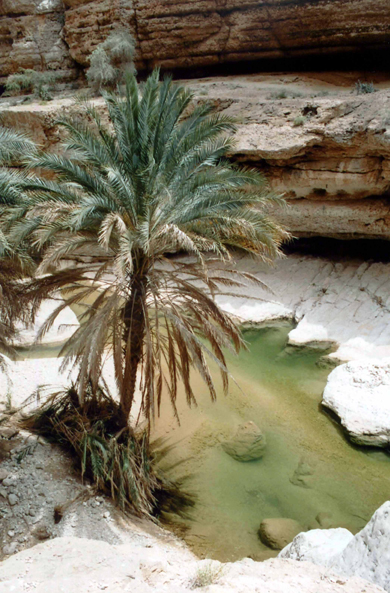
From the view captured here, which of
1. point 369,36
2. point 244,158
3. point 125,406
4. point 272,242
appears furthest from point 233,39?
point 125,406

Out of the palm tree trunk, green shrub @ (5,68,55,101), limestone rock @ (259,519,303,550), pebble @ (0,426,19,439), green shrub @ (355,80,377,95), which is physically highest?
green shrub @ (5,68,55,101)

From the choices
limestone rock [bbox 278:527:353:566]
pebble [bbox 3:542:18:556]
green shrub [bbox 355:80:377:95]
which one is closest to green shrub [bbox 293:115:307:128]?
green shrub [bbox 355:80:377:95]

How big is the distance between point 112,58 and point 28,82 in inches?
178

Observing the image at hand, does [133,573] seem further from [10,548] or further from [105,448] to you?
[105,448]

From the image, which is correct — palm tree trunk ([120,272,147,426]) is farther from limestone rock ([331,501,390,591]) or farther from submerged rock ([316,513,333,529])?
limestone rock ([331,501,390,591])

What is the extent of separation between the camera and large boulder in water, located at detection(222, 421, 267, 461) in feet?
30.7

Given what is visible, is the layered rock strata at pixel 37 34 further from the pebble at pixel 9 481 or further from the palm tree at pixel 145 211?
the pebble at pixel 9 481

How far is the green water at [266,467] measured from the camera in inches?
307

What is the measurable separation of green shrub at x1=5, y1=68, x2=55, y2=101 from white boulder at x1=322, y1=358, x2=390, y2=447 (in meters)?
16.9

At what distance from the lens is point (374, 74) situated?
56.0 ft

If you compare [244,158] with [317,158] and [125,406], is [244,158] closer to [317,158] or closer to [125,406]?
[317,158]

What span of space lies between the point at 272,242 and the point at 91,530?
5.23 m

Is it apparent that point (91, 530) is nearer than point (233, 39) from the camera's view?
Yes

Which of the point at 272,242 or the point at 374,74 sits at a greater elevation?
the point at 374,74
